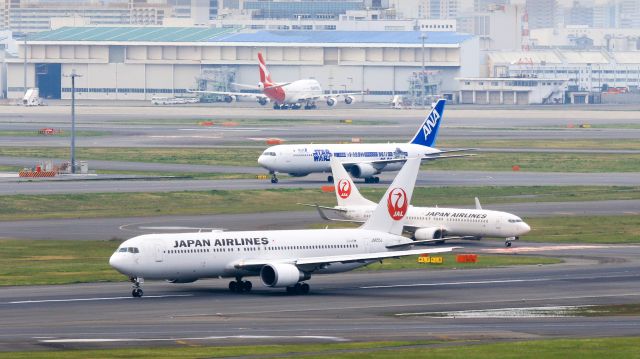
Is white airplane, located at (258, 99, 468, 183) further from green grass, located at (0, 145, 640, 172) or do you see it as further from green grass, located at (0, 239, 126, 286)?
green grass, located at (0, 239, 126, 286)

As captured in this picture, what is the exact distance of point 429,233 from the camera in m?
102

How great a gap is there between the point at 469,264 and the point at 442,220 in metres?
10.8

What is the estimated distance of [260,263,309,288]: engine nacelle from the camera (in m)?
76.2

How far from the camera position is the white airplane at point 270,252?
74.0 metres

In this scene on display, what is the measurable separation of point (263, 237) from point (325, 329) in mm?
13913

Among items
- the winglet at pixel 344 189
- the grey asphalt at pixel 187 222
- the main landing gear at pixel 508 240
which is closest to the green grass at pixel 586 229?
the main landing gear at pixel 508 240

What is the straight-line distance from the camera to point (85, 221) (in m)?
112

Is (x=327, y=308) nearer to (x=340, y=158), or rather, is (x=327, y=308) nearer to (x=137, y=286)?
(x=137, y=286)

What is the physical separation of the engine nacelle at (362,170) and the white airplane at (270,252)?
58581 millimetres

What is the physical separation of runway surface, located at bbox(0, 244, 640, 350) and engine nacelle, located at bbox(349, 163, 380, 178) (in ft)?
173

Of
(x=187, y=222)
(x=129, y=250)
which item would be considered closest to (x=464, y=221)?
(x=187, y=222)

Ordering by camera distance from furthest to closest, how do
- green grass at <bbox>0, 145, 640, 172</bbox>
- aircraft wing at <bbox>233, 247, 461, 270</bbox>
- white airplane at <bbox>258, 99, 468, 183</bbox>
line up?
1. green grass at <bbox>0, 145, 640, 172</bbox>
2. white airplane at <bbox>258, 99, 468, 183</bbox>
3. aircraft wing at <bbox>233, 247, 461, 270</bbox>

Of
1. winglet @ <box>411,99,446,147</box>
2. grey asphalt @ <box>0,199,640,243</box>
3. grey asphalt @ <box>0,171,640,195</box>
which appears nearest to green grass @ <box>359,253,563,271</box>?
grey asphalt @ <box>0,199,640,243</box>

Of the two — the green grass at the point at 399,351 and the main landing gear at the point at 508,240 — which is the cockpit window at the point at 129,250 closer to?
the green grass at the point at 399,351
